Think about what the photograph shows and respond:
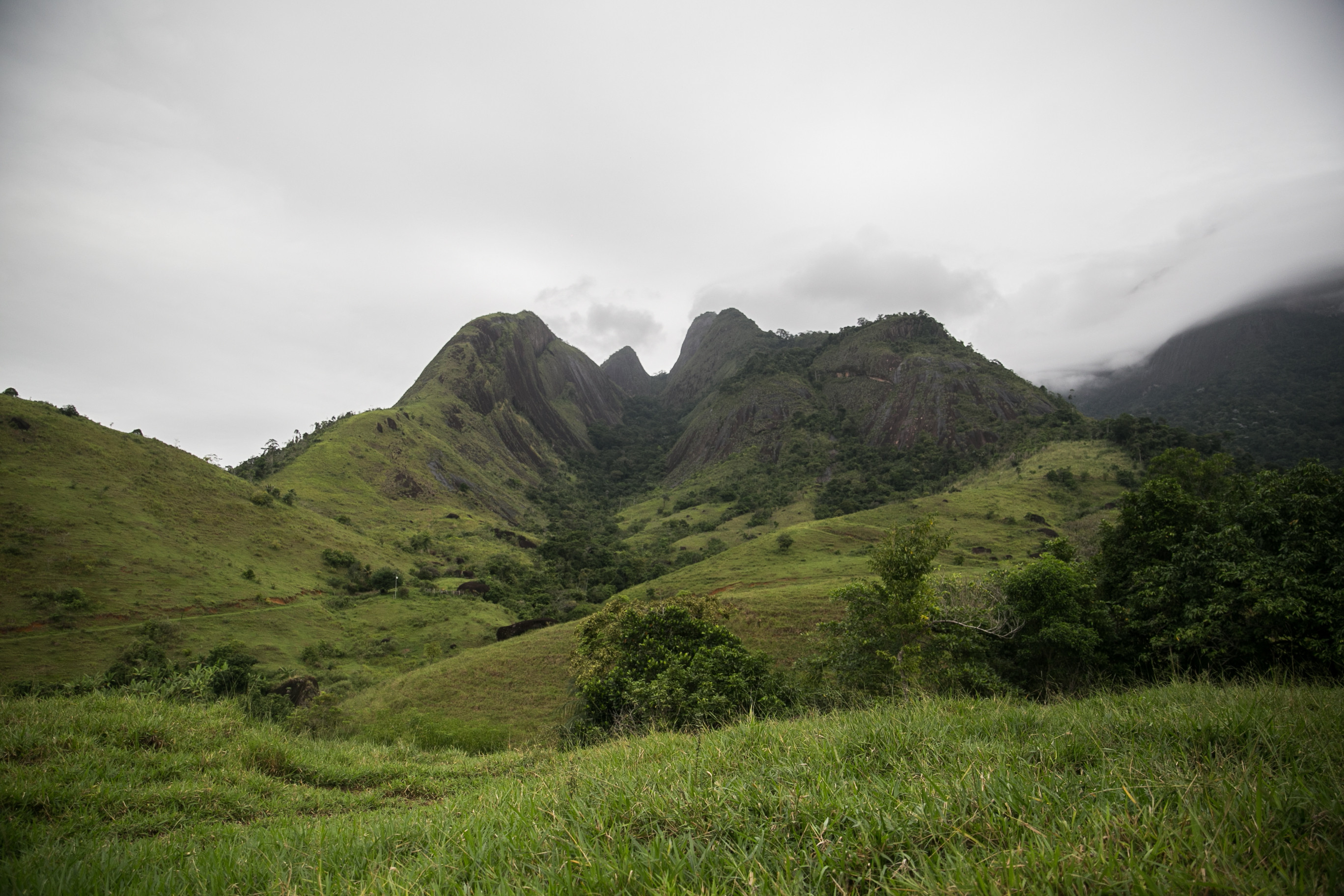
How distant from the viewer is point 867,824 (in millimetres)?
2400

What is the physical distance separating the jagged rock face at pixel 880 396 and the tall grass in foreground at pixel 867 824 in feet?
441

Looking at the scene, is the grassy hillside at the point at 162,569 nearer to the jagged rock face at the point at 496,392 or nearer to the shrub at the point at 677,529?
the shrub at the point at 677,529

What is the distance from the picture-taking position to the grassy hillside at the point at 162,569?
128 feet

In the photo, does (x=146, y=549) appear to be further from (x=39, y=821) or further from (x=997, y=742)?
(x=997, y=742)

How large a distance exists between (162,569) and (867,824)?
6699 centimetres

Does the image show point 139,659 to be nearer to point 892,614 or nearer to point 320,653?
point 320,653

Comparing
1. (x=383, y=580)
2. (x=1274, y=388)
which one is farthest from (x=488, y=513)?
(x=1274, y=388)

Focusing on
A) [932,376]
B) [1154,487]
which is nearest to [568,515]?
[932,376]

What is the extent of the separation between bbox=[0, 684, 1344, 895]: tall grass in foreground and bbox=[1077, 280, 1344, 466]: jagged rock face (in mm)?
133457

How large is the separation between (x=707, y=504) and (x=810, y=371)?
77.7 m

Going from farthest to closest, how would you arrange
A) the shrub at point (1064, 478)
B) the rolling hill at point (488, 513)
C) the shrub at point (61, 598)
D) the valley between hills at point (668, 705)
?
1. the shrub at point (1064, 478)
2. the rolling hill at point (488, 513)
3. the shrub at point (61, 598)
4. the valley between hills at point (668, 705)

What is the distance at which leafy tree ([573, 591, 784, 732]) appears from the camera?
1667 centimetres

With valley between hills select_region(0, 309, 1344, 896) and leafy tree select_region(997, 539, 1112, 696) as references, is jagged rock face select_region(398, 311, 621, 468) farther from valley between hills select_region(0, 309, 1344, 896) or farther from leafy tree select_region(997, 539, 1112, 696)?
leafy tree select_region(997, 539, 1112, 696)

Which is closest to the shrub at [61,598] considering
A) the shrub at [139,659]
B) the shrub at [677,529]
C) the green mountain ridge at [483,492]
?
the green mountain ridge at [483,492]
